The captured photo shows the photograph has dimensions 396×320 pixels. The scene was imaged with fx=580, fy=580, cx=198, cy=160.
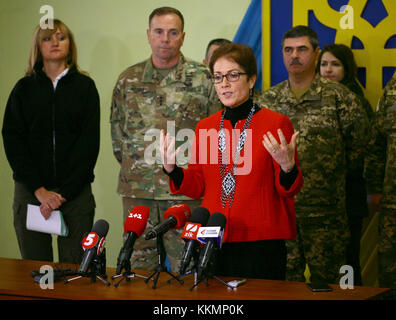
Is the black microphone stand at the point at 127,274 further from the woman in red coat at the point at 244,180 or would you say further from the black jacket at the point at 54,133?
the black jacket at the point at 54,133

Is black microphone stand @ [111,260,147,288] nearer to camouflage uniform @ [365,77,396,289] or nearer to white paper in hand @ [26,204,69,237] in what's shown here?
white paper in hand @ [26,204,69,237]

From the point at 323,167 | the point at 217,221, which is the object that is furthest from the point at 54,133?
the point at 217,221

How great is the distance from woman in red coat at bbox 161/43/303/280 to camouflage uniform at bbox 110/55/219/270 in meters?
1.04

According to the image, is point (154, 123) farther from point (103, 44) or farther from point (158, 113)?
point (103, 44)

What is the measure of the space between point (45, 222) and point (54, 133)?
1.91 feet

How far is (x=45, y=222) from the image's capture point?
12.1 ft

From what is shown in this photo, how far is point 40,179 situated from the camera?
3768 millimetres

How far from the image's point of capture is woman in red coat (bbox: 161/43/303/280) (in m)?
2.52

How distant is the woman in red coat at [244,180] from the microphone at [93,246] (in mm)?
415

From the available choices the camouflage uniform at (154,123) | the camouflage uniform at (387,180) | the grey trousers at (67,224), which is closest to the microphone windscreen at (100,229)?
the camouflage uniform at (154,123)

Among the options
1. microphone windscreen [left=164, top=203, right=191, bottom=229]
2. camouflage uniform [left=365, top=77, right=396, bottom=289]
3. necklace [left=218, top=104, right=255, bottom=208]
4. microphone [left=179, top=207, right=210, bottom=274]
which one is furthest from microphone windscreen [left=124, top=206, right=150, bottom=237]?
camouflage uniform [left=365, top=77, right=396, bottom=289]

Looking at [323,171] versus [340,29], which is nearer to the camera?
[323,171]

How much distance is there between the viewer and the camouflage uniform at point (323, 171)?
377 centimetres
